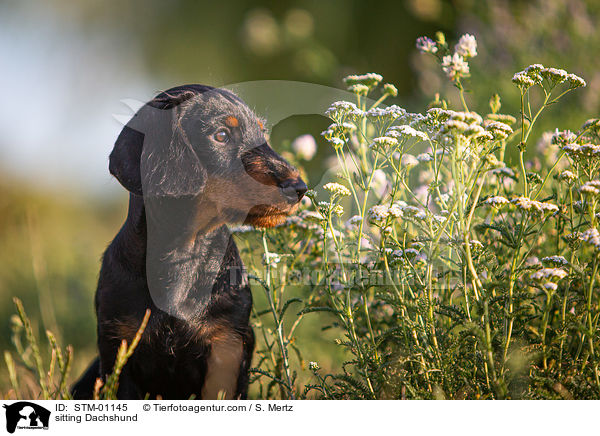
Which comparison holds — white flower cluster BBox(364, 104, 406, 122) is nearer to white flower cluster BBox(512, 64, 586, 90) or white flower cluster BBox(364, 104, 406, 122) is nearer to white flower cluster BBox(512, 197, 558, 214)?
white flower cluster BBox(512, 64, 586, 90)

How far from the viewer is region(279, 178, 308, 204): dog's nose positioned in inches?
80.3

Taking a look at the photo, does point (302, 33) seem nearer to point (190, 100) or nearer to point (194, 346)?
point (190, 100)

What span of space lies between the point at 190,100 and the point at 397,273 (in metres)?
1.10

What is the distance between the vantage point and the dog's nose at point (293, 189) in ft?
6.69

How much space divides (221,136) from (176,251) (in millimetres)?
512

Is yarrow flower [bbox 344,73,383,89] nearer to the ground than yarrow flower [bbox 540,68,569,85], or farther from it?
nearer to the ground

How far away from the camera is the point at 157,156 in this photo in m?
2.04

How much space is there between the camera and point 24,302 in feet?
13.3

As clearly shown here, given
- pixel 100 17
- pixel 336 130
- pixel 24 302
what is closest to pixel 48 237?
pixel 24 302

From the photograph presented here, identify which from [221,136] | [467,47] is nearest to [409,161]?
[467,47]

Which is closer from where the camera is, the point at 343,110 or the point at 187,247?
the point at 343,110

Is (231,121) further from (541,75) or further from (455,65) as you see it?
(541,75)

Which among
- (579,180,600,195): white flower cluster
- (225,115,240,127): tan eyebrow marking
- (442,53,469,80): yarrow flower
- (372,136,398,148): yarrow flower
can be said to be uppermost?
(442,53,469,80): yarrow flower
